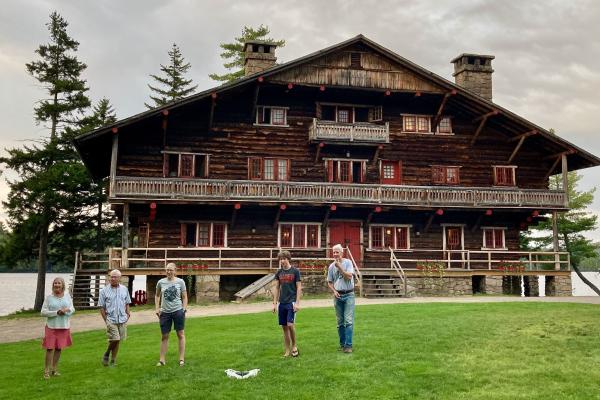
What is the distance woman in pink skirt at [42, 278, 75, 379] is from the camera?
10734 mm

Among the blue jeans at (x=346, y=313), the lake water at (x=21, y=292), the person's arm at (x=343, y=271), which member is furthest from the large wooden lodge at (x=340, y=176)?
the person's arm at (x=343, y=271)

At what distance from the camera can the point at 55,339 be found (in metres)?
10.8

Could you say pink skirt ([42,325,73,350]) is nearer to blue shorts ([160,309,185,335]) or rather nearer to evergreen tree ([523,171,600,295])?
blue shorts ([160,309,185,335])

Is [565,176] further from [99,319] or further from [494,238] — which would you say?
[99,319]

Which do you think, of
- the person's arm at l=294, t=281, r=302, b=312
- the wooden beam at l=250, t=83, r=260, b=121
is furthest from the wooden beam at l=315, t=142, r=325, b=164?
the person's arm at l=294, t=281, r=302, b=312

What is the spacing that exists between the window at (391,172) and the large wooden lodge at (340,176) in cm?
6

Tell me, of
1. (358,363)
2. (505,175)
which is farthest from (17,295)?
(358,363)

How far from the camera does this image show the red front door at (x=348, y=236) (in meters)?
31.6

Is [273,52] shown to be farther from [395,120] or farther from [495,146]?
[495,146]

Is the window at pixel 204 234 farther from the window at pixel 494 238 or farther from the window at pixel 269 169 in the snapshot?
the window at pixel 494 238

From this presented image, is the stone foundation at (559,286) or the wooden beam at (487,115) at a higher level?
the wooden beam at (487,115)

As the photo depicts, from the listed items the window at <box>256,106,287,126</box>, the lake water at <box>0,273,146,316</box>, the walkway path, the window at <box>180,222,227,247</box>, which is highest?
the window at <box>256,106,287,126</box>

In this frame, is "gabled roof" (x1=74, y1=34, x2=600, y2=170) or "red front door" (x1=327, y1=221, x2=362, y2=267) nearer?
"gabled roof" (x1=74, y1=34, x2=600, y2=170)

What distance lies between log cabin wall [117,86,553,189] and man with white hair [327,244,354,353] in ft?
66.1
